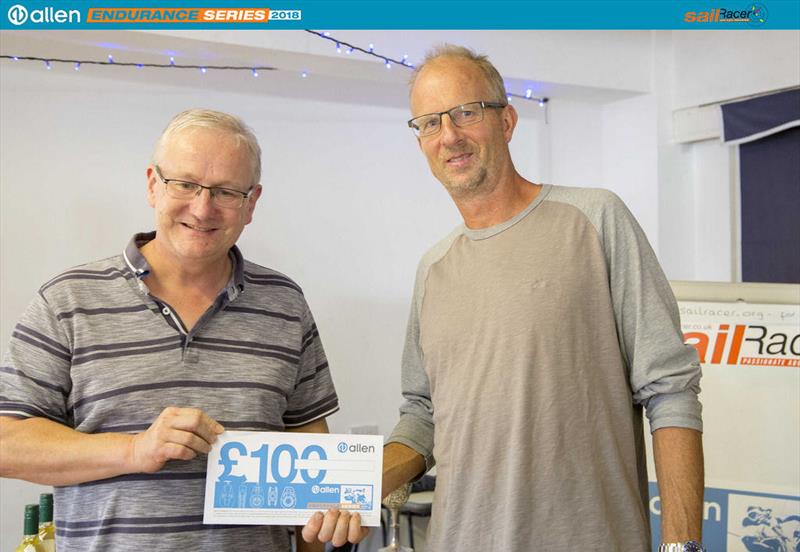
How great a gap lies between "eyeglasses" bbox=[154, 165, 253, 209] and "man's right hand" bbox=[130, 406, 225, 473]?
418 millimetres

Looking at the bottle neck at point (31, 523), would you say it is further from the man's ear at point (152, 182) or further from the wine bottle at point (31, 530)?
the man's ear at point (152, 182)

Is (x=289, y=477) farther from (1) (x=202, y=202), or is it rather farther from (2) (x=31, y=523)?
(2) (x=31, y=523)

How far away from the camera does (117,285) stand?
1.74 metres

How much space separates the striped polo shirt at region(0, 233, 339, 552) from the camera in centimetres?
164

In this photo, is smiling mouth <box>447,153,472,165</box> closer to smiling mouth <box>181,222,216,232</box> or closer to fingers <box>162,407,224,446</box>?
smiling mouth <box>181,222,216,232</box>

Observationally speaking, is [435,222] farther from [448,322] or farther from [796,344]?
[448,322]

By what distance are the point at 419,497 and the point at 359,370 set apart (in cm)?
89

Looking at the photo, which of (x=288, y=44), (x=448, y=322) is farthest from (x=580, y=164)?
(x=448, y=322)
